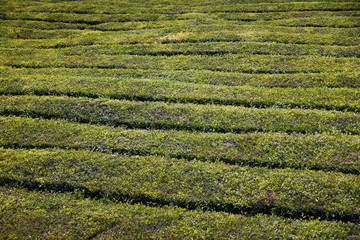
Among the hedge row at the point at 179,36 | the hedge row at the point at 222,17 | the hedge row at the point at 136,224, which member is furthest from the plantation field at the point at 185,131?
the hedge row at the point at 222,17

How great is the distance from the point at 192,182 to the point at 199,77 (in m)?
8.70

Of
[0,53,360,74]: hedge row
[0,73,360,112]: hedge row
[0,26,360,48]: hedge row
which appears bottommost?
[0,73,360,112]: hedge row

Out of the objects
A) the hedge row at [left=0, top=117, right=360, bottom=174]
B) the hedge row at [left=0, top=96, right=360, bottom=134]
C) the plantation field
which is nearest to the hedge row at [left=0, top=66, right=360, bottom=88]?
the plantation field

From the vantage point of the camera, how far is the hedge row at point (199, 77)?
1620 cm

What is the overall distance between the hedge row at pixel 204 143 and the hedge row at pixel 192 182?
513 millimetres

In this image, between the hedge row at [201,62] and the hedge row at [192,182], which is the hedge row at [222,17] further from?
the hedge row at [192,182]

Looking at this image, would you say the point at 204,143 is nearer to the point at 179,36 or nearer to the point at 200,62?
the point at 200,62

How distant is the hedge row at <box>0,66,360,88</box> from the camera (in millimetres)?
16203

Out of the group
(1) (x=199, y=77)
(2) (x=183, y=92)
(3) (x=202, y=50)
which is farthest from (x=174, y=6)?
(2) (x=183, y=92)

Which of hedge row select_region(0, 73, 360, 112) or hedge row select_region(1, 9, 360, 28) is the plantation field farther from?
hedge row select_region(1, 9, 360, 28)

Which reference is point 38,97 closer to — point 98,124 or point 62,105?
point 62,105

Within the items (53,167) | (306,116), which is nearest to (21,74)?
(53,167)

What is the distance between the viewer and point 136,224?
923 centimetres

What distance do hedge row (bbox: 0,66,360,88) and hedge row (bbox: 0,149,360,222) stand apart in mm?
7018
